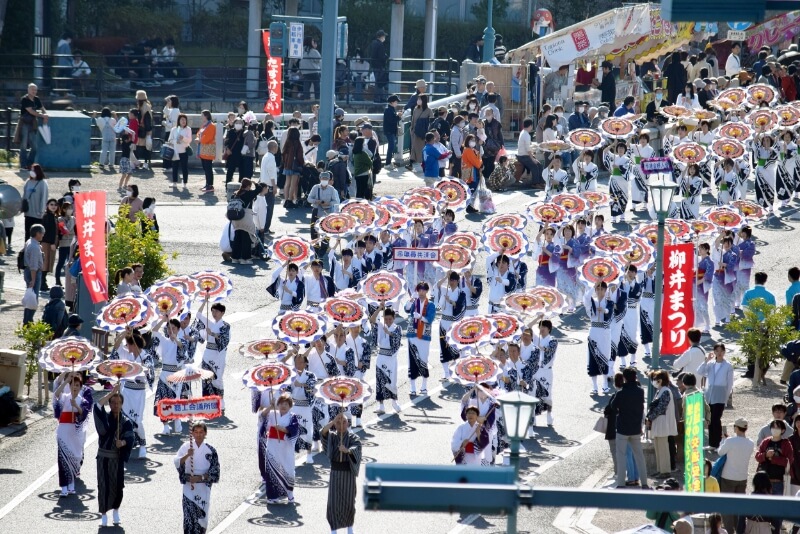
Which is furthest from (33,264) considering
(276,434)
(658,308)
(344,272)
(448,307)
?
(658,308)

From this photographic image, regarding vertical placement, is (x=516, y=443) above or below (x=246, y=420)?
above

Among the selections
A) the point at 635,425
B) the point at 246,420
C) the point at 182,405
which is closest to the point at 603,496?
the point at 182,405

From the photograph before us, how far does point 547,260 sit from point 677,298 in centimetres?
519

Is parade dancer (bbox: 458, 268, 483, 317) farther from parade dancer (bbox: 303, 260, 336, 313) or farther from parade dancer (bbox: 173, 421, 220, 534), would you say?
parade dancer (bbox: 173, 421, 220, 534)

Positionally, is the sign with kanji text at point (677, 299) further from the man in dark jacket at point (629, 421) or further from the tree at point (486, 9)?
the tree at point (486, 9)

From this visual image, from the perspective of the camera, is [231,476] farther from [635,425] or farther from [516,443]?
[516,443]

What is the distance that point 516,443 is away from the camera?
324 inches

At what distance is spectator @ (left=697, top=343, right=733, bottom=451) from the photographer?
1702 cm

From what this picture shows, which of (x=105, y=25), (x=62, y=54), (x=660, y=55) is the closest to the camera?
(x=62, y=54)

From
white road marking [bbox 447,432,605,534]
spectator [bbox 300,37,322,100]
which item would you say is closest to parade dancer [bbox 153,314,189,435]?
white road marking [bbox 447,432,605,534]

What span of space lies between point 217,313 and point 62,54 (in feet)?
58.4

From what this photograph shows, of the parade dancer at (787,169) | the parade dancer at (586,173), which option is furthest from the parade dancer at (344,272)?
the parade dancer at (787,169)

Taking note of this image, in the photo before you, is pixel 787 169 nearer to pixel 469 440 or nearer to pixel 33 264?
pixel 33 264

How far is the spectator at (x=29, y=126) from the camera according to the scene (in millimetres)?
29109
